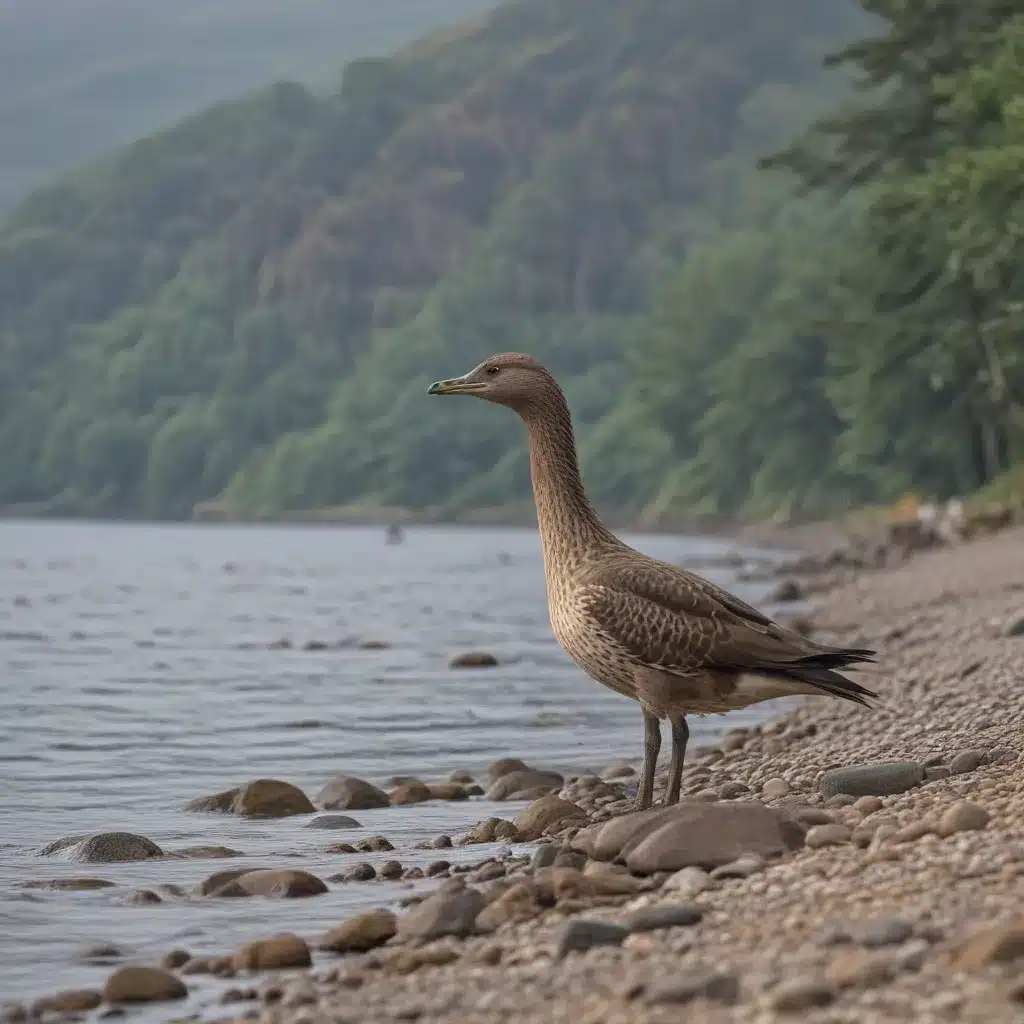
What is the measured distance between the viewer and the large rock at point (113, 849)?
348 inches

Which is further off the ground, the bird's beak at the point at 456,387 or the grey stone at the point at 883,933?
the bird's beak at the point at 456,387

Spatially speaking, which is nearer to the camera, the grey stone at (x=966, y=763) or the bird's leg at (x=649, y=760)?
the bird's leg at (x=649, y=760)

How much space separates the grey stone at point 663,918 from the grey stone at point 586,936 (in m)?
0.09

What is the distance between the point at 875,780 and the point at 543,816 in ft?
5.80

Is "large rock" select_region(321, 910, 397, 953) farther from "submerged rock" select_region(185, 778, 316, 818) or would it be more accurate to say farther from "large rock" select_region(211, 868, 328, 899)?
"submerged rock" select_region(185, 778, 316, 818)

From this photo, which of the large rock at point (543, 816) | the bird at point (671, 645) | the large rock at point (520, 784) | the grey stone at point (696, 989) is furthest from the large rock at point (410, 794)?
the grey stone at point (696, 989)

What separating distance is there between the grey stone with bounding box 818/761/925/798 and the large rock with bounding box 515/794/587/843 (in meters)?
1.39

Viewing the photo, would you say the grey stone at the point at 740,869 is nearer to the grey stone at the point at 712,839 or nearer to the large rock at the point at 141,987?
the grey stone at the point at 712,839

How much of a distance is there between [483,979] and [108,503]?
160 metres

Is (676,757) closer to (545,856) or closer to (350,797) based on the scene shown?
(545,856)

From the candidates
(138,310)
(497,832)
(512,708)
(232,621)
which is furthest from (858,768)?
(138,310)

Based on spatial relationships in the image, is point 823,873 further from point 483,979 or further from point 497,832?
point 497,832

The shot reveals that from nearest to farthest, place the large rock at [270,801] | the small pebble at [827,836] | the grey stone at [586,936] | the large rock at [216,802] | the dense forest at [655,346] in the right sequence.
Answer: the grey stone at [586,936], the small pebble at [827,836], the large rock at [270,801], the large rock at [216,802], the dense forest at [655,346]

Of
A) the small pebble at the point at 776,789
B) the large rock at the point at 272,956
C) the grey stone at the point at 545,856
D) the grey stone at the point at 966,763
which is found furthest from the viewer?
the small pebble at the point at 776,789
